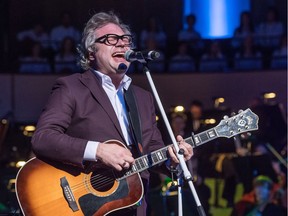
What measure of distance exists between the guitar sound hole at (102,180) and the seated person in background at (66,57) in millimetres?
7256

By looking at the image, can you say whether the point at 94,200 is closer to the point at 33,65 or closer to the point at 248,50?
the point at 33,65

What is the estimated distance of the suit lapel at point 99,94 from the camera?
455 centimetres

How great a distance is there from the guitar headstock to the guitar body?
633mm

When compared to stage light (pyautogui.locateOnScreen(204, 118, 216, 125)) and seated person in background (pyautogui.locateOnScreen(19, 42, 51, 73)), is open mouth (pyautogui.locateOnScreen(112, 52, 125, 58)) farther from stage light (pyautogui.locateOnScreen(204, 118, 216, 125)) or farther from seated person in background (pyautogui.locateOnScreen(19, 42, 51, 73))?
seated person in background (pyautogui.locateOnScreen(19, 42, 51, 73))

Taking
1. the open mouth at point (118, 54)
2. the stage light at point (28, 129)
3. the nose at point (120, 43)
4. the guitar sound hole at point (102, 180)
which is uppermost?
the nose at point (120, 43)

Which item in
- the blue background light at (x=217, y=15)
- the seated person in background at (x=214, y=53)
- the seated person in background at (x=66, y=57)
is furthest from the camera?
the blue background light at (x=217, y=15)

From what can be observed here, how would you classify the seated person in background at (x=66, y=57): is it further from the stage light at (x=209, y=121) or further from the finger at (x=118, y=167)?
the finger at (x=118, y=167)

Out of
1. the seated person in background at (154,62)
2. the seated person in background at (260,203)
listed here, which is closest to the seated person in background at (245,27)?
the seated person in background at (154,62)

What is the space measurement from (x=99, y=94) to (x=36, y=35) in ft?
25.8

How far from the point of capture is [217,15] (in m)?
13.8

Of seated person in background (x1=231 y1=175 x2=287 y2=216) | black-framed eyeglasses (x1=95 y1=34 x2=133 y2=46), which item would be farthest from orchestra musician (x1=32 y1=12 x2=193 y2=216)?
seated person in background (x1=231 y1=175 x2=287 y2=216)

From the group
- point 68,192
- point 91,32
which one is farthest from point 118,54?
point 68,192

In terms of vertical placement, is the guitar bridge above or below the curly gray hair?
below

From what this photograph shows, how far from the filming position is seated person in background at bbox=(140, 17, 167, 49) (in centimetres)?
1220
